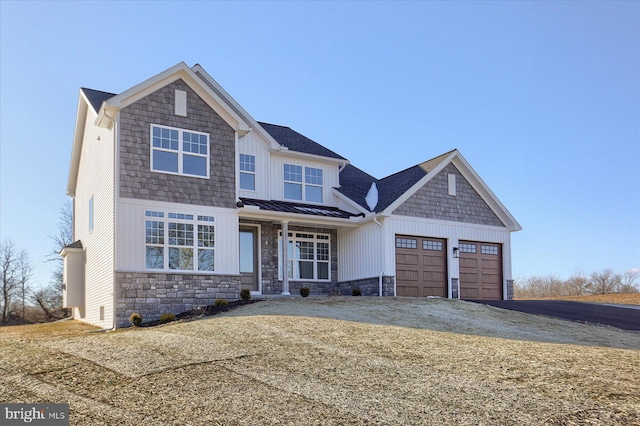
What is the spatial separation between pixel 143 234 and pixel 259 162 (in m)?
5.98

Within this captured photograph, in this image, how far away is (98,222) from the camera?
18.7 metres

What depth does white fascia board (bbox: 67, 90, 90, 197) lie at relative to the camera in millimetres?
21198

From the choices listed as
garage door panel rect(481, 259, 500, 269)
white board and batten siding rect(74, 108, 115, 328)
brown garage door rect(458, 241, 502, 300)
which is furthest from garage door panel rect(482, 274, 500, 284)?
white board and batten siding rect(74, 108, 115, 328)

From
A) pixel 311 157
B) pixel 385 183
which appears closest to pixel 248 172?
pixel 311 157

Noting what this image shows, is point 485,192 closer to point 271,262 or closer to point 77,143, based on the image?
point 271,262

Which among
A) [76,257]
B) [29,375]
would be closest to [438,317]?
[29,375]

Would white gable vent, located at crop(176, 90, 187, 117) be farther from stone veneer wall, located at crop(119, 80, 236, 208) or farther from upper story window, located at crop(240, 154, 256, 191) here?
upper story window, located at crop(240, 154, 256, 191)

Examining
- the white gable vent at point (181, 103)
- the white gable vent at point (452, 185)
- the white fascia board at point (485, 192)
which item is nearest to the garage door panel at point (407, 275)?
the white gable vent at point (452, 185)

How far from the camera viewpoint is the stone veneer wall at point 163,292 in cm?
1611

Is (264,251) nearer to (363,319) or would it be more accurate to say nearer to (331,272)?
(331,272)

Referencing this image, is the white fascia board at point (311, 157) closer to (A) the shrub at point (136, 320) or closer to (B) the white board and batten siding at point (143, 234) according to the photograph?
(B) the white board and batten siding at point (143, 234)

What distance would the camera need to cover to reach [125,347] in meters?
10.6

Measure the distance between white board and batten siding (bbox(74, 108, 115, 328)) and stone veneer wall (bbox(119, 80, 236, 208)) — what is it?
2.04 feet

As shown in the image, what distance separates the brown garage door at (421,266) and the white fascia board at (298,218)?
1878 millimetres
